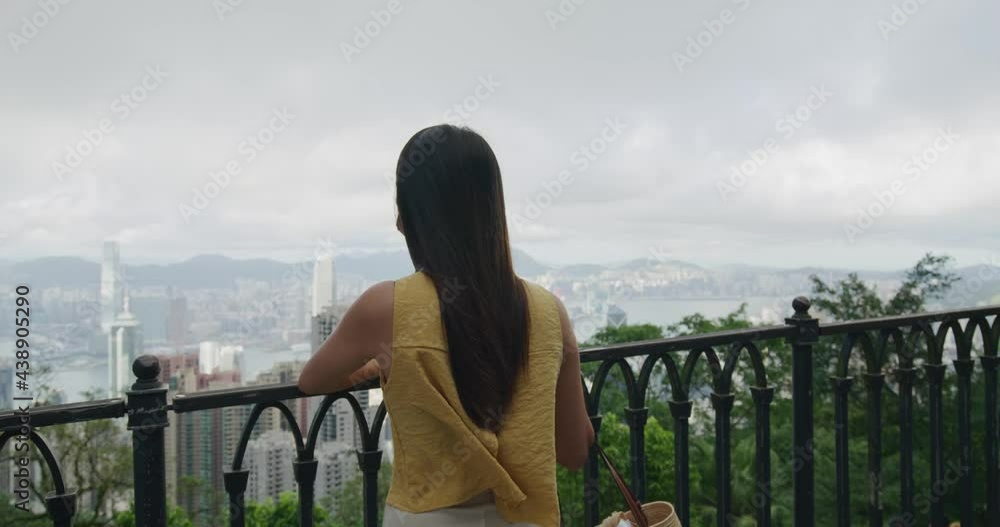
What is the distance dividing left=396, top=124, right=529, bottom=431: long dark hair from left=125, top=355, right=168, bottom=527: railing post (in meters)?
0.69

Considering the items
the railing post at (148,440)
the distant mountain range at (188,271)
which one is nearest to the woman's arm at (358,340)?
the railing post at (148,440)

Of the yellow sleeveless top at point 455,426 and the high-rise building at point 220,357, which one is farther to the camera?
the high-rise building at point 220,357

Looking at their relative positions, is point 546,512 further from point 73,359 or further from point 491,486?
point 73,359

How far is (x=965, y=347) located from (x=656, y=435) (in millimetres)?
10335

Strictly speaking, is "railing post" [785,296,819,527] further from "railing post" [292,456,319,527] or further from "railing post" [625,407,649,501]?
"railing post" [292,456,319,527]

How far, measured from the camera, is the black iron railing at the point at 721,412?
1.53 m

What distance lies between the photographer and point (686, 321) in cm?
1675

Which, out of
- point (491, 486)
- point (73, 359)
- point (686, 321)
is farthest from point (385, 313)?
point (686, 321)

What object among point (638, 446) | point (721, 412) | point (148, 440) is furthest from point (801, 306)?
point (148, 440)

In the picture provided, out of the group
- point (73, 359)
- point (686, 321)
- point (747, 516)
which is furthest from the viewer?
point (686, 321)

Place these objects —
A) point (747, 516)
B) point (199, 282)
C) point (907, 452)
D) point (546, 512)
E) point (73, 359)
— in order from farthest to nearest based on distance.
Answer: point (747, 516) < point (199, 282) < point (73, 359) < point (907, 452) < point (546, 512)

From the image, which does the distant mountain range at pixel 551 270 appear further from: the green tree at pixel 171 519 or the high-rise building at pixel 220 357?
the green tree at pixel 171 519

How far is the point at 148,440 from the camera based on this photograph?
1.54 metres

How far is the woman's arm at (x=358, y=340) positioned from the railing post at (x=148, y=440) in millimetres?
401
